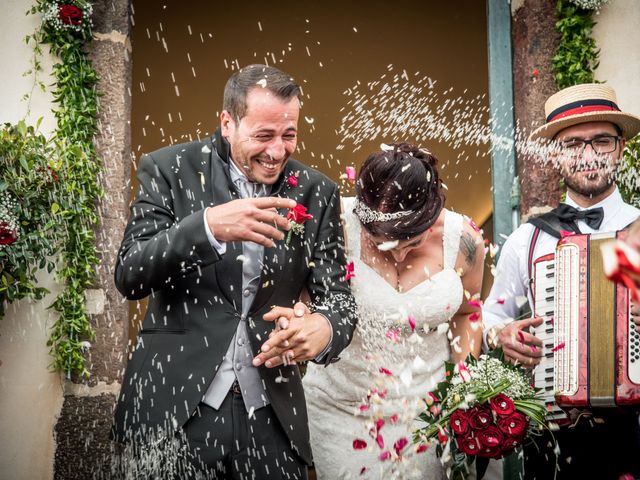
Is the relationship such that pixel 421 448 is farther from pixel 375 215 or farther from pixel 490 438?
pixel 375 215

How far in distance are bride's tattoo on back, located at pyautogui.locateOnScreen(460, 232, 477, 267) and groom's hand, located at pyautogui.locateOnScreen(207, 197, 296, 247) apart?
185 centimetres

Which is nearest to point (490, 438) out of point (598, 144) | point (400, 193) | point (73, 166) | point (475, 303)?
point (475, 303)

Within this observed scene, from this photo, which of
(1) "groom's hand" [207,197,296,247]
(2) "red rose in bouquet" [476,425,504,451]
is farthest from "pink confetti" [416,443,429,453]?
(1) "groom's hand" [207,197,296,247]

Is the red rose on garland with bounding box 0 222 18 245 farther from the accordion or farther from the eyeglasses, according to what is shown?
the eyeglasses

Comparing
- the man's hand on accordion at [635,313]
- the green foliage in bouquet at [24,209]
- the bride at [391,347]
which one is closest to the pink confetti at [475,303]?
the bride at [391,347]

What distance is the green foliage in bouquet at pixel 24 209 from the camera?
3965 millimetres

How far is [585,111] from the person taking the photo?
392 cm

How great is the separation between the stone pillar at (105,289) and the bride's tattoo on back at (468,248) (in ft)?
6.97

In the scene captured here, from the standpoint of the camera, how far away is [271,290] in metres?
2.85

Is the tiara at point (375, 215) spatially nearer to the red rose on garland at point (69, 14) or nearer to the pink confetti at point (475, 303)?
the pink confetti at point (475, 303)

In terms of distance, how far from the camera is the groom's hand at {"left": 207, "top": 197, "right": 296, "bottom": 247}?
97.3 inches

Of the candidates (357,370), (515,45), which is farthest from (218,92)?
(357,370)

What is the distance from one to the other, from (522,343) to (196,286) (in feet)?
5.16

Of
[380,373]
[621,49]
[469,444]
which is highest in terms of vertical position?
[621,49]
